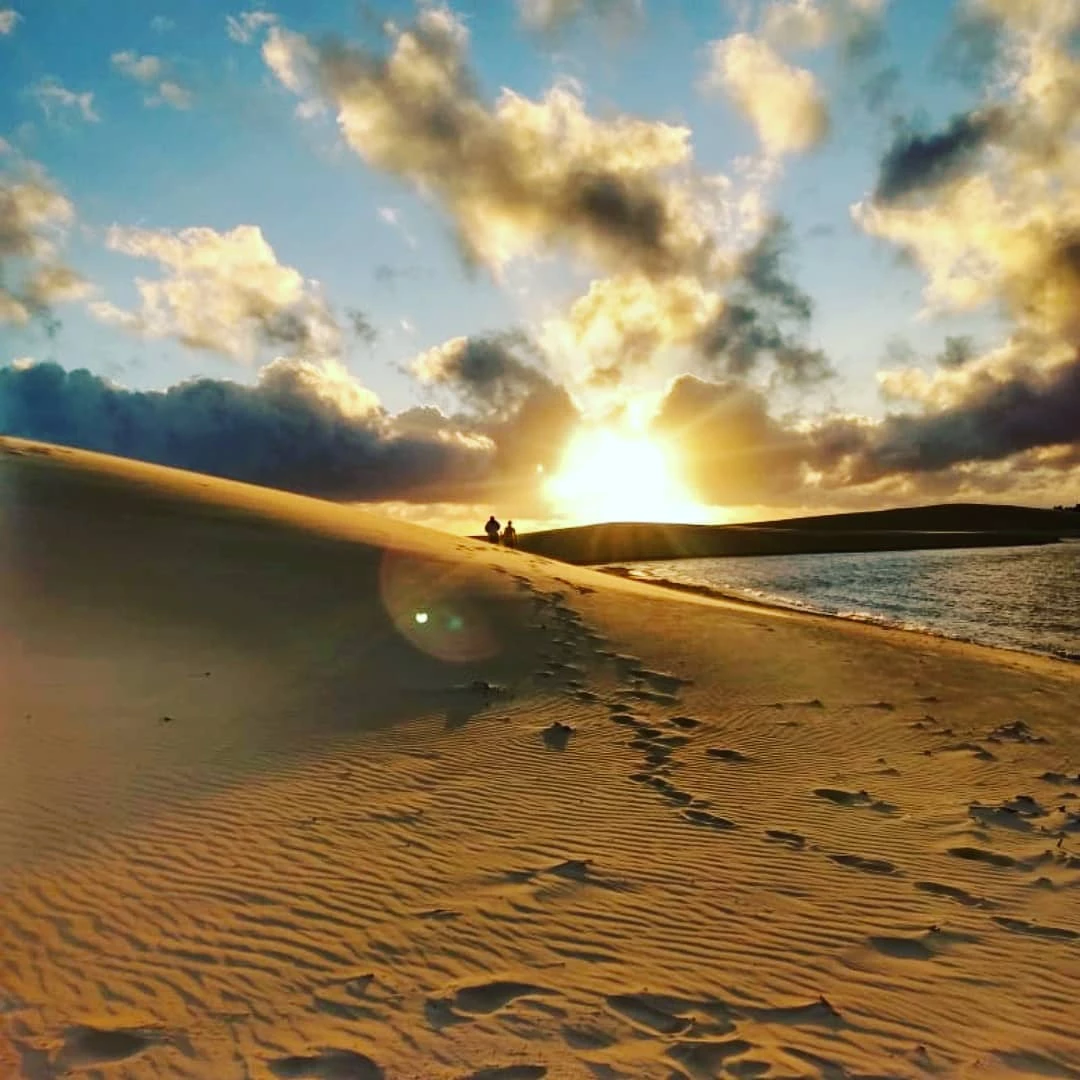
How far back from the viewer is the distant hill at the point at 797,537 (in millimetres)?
73625

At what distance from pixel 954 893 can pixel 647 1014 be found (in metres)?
3.16

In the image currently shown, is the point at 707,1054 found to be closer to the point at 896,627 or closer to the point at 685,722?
the point at 685,722

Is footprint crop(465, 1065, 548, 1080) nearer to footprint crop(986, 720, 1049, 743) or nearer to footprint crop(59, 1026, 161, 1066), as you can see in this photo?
footprint crop(59, 1026, 161, 1066)

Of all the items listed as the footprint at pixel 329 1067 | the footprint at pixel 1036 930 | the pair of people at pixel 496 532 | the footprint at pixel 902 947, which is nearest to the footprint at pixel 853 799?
the footprint at pixel 1036 930

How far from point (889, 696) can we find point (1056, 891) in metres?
7.08

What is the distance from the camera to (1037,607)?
90.5 feet

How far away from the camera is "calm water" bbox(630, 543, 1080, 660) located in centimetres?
2352

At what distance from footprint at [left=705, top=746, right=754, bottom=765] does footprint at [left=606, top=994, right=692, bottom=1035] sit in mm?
5250

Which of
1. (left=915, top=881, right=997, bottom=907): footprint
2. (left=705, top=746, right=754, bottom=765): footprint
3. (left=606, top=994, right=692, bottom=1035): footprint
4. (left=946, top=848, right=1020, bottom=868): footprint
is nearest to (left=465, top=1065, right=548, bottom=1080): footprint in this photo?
(left=606, top=994, right=692, bottom=1035): footprint

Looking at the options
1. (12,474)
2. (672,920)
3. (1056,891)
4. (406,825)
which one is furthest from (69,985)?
(12,474)

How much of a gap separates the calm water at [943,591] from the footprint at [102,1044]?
66.9ft

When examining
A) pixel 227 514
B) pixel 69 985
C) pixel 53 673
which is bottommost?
pixel 69 985

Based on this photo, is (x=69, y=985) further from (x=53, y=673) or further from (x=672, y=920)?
(x=53, y=673)

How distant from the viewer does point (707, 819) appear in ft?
26.3
